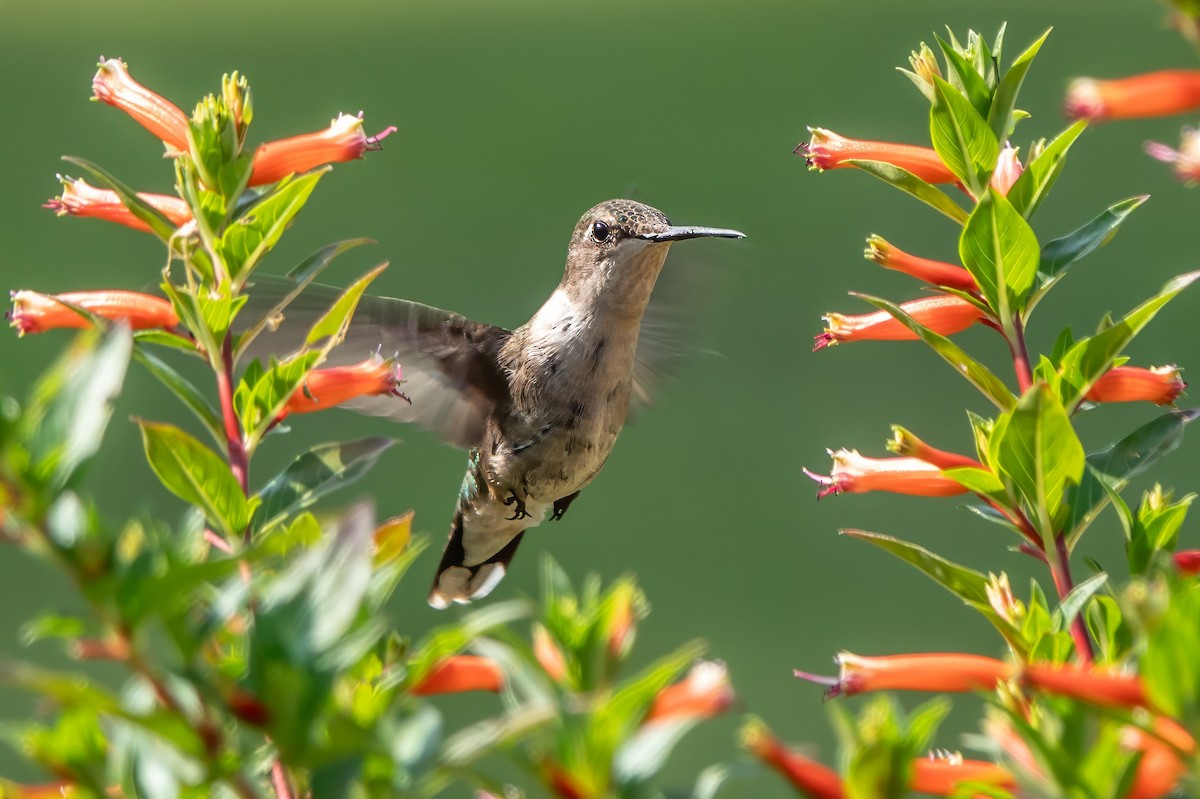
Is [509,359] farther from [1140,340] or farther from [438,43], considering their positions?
[438,43]

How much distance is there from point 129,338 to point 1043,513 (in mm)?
1073

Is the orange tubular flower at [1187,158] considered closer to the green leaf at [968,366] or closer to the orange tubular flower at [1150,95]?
the orange tubular flower at [1150,95]

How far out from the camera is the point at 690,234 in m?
2.92

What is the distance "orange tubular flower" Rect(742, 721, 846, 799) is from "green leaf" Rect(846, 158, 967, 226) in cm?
82

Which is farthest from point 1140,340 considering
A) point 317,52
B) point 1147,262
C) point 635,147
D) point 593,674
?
point 593,674

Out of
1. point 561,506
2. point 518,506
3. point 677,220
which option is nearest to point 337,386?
point 518,506

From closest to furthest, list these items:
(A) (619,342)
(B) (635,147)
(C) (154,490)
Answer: (A) (619,342) → (C) (154,490) → (B) (635,147)

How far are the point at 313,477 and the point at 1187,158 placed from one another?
1039 millimetres

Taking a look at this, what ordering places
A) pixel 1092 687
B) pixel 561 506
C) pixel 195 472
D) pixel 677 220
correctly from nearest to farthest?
pixel 1092 687 < pixel 195 472 < pixel 561 506 < pixel 677 220

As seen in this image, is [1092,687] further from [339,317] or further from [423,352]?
[423,352]

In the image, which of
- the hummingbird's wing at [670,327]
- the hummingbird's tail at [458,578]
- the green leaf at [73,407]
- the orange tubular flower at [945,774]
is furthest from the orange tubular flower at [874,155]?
the hummingbird's tail at [458,578]

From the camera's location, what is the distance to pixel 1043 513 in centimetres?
167

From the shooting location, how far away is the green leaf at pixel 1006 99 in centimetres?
172

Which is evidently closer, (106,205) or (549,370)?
(106,205)
